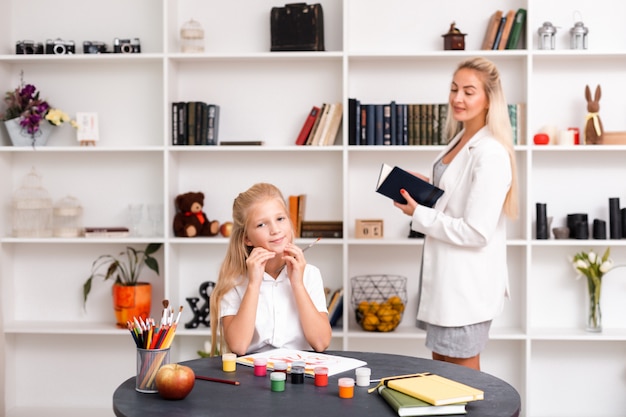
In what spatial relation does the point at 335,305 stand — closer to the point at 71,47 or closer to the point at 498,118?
the point at 498,118

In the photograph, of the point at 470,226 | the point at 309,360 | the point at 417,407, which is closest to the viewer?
the point at 417,407

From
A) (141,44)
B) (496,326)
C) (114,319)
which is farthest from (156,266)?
(496,326)

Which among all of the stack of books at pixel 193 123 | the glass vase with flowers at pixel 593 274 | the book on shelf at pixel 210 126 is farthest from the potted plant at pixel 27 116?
the glass vase with flowers at pixel 593 274

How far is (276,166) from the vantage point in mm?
4164

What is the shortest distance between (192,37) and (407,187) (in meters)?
1.64

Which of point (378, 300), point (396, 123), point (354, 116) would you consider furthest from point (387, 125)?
point (378, 300)

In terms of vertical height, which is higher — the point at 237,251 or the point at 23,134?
the point at 23,134

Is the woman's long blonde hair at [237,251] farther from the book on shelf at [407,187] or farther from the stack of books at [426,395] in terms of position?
the stack of books at [426,395]

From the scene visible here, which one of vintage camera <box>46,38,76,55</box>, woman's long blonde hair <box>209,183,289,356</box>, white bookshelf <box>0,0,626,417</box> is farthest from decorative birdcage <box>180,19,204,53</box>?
woman's long blonde hair <box>209,183,289,356</box>

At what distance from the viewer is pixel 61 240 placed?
3.99 meters

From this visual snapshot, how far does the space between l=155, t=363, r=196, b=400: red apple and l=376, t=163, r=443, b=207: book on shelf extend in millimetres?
1367

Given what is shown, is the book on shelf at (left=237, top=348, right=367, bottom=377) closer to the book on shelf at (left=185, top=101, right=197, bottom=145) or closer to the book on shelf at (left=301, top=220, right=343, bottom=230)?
the book on shelf at (left=301, top=220, right=343, bottom=230)

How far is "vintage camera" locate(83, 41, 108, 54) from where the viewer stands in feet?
13.4

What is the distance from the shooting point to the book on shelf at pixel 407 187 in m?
2.89
